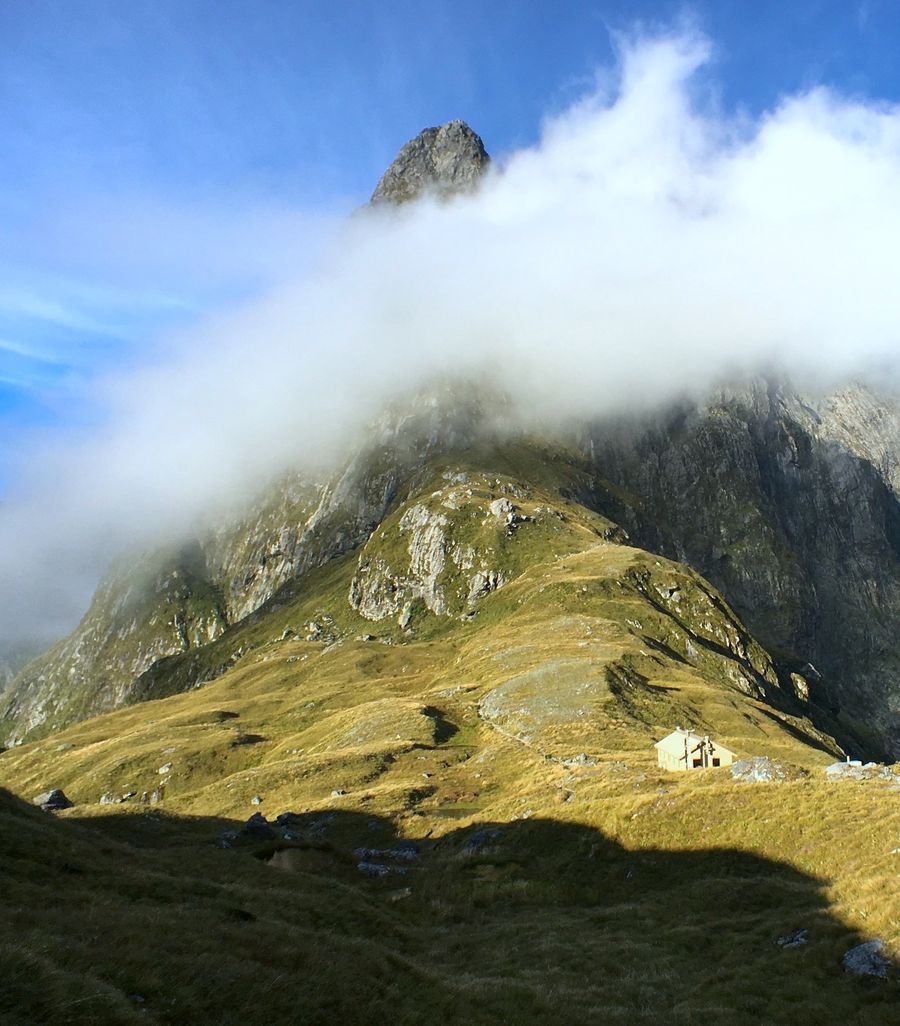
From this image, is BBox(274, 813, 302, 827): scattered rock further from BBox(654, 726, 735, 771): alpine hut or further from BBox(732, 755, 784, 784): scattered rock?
BBox(732, 755, 784, 784): scattered rock

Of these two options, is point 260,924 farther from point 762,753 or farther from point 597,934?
point 762,753

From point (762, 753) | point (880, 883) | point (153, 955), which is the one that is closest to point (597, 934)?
point (880, 883)

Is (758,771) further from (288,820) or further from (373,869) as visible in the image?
(288,820)

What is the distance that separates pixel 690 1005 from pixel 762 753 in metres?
78.6

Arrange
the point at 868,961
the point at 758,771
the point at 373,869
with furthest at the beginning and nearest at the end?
the point at 373,869 < the point at 758,771 < the point at 868,961

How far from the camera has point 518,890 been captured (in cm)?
3912

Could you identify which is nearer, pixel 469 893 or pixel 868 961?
pixel 868 961

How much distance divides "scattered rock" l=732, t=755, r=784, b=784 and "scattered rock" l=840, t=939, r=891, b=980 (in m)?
21.0

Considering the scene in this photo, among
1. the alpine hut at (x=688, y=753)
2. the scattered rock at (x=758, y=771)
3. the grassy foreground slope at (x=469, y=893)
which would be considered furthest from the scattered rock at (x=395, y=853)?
the alpine hut at (x=688, y=753)

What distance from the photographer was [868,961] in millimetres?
21547

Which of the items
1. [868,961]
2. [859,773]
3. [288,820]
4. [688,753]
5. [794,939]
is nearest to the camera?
[868,961]

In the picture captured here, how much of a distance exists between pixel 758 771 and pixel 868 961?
80.5 ft

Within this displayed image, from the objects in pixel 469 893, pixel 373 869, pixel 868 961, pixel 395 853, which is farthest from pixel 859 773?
pixel 373 869

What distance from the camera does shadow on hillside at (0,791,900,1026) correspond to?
17609 millimetres
